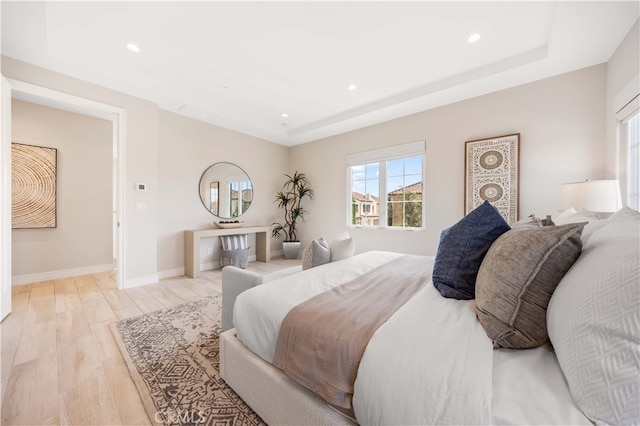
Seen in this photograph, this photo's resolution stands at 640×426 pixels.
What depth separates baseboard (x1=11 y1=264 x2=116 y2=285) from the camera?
10.8 feet

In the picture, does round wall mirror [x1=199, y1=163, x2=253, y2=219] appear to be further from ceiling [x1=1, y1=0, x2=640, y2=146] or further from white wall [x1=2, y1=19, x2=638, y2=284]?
ceiling [x1=1, y1=0, x2=640, y2=146]

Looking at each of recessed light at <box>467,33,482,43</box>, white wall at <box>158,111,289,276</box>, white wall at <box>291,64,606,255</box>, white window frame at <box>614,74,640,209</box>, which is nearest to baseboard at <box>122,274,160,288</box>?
white wall at <box>158,111,289,276</box>

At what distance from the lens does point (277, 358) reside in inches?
43.5

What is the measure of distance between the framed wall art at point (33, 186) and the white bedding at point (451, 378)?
4948 millimetres

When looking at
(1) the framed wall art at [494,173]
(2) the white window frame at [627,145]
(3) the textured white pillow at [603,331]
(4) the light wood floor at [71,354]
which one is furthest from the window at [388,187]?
(3) the textured white pillow at [603,331]

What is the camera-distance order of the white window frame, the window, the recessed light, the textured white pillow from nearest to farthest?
the textured white pillow, the white window frame, the recessed light, the window

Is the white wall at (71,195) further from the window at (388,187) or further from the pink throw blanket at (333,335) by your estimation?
the pink throw blanket at (333,335)

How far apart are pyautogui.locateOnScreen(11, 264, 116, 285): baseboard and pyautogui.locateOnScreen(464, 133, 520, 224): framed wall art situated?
5.74 metres

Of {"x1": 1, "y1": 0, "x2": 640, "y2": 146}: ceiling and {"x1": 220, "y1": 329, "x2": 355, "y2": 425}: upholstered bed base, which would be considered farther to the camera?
{"x1": 1, "y1": 0, "x2": 640, "y2": 146}: ceiling

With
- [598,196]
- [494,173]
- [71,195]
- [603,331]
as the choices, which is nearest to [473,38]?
[494,173]

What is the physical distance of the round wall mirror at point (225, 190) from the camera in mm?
4320

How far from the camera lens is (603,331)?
56 cm

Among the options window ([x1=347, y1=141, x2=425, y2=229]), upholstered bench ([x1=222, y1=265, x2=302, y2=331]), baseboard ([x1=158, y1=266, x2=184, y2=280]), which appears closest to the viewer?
upholstered bench ([x1=222, y1=265, x2=302, y2=331])

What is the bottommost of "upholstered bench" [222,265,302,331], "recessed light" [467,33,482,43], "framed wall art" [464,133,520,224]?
"upholstered bench" [222,265,302,331]
